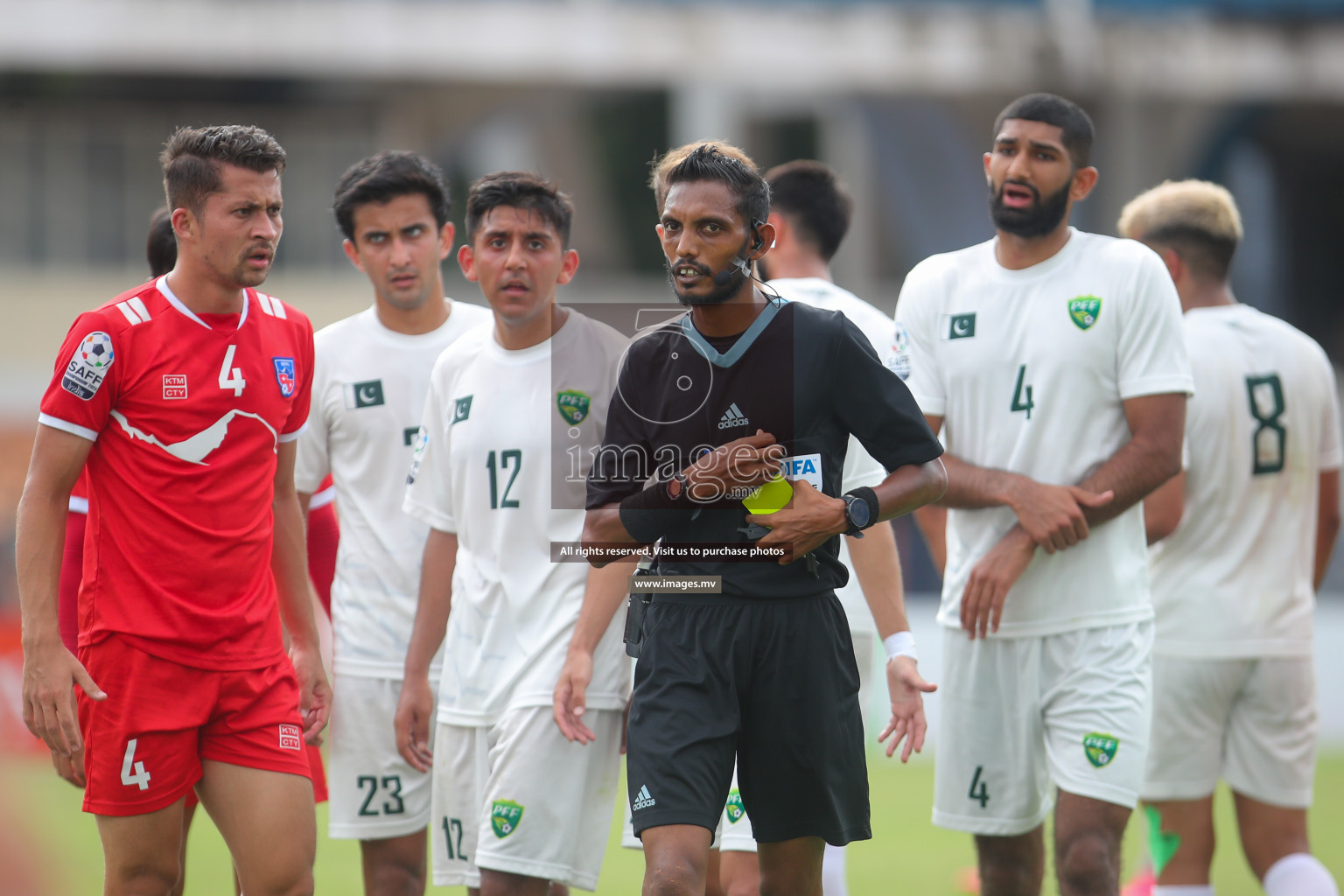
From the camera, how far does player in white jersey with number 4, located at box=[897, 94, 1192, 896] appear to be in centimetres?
498

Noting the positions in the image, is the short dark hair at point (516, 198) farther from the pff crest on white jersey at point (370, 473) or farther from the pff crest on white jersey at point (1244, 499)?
the pff crest on white jersey at point (1244, 499)

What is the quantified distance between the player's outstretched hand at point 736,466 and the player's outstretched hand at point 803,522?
0.32 ft

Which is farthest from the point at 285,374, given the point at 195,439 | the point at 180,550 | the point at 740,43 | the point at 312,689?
the point at 740,43

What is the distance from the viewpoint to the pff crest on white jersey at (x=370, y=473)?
552 cm

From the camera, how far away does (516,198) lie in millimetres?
5133

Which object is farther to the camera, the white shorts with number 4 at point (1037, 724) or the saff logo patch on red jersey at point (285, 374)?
the white shorts with number 4 at point (1037, 724)

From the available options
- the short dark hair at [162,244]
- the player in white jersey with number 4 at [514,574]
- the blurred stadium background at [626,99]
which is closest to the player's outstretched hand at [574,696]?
the player in white jersey with number 4 at [514,574]

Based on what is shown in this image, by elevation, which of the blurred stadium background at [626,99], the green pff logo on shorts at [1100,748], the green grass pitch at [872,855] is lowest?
the green grass pitch at [872,855]

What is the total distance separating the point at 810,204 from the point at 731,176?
2.00 metres

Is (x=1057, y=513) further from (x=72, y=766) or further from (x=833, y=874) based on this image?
(x=72, y=766)

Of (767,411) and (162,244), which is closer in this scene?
(767,411)

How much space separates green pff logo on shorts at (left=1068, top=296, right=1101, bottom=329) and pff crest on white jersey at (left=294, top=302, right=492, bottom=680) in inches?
81.9

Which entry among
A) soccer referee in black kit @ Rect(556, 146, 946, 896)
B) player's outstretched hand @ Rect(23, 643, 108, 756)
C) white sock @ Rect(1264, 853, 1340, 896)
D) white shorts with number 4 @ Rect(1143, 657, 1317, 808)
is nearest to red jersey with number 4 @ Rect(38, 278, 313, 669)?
player's outstretched hand @ Rect(23, 643, 108, 756)

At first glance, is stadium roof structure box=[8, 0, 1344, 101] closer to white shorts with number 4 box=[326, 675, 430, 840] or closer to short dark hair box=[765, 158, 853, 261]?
short dark hair box=[765, 158, 853, 261]
